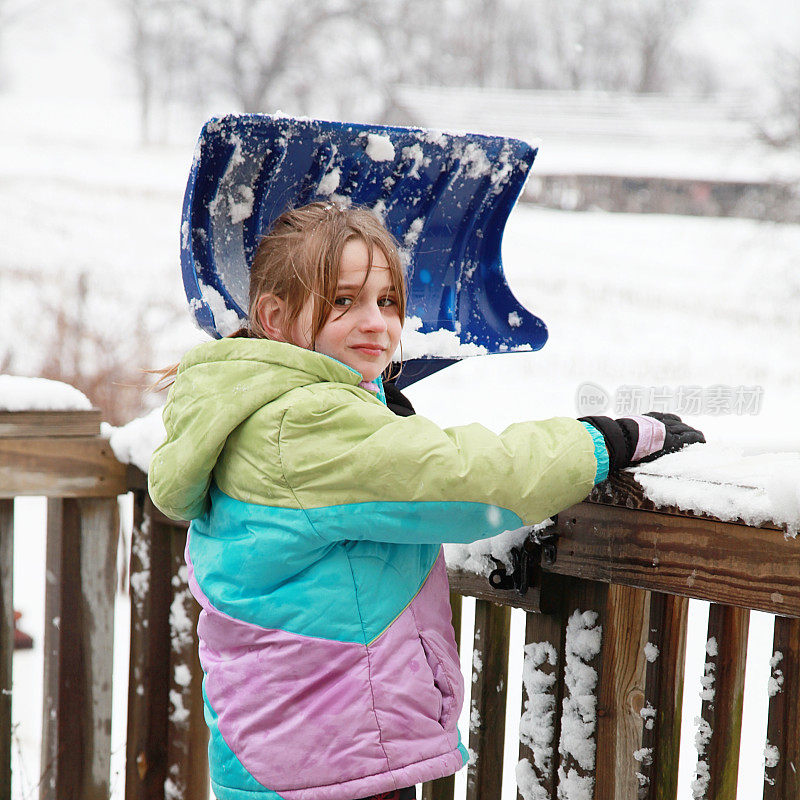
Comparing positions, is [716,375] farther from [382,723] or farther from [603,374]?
[382,723]

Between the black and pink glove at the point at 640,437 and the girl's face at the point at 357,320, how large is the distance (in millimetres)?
350

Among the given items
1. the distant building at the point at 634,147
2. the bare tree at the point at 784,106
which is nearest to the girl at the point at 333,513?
the distant building at the point at 634,147

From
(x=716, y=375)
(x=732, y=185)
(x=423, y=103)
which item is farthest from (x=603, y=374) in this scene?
(x=423, y=103)

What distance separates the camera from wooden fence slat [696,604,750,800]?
1.38 metres

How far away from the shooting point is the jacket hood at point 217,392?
1419 millimetres

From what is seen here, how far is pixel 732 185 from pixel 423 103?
972 cm

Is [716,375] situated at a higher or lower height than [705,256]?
lower

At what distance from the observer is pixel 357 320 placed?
59.9 inches

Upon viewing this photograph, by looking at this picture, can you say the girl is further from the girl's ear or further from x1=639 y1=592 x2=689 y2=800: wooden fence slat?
x1=639 y1=592 x2=689 y2=800: wooden fence slat

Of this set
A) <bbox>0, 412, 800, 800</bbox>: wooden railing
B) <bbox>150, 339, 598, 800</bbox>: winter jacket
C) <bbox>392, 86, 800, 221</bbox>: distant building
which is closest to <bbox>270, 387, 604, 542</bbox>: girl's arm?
<bbox>150, 339, 598, 800</bbox>: winter jacket

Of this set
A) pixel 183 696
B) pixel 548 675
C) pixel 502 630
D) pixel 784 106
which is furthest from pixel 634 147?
pixel 548 675

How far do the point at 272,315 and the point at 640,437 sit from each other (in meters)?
0.63

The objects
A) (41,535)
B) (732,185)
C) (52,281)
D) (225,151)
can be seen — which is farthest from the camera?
(732,185)

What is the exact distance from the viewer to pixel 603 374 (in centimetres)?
1270
